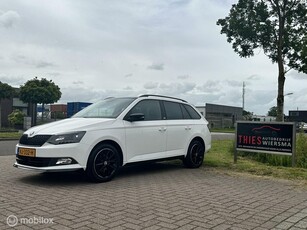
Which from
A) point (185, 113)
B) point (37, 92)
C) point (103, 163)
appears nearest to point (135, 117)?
point (103, 163)

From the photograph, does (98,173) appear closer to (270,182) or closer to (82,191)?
(82,191)

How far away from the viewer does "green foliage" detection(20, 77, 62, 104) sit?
135ft

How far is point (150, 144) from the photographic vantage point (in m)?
7.81

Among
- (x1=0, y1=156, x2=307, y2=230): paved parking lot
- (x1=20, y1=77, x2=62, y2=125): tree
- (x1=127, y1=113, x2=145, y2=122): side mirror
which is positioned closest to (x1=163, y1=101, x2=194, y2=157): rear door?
(x1=0, y1=156, x2=307, y2=230): paved parking lot

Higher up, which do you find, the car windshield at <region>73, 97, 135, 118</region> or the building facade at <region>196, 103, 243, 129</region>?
the building facade at <region>196, 103, 243, 129</region>

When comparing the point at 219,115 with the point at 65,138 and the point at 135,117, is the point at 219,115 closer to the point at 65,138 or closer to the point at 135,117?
the point at 135,117

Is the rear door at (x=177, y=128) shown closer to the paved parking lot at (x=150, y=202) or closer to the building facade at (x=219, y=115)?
the paved parking lot at (x=150, y=202)

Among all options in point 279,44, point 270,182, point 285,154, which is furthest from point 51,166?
point 279,44

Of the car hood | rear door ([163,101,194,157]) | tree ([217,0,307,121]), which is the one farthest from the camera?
tree ([217,0,307,121])

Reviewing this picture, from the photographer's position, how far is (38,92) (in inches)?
1622

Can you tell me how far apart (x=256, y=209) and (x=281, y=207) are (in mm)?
444

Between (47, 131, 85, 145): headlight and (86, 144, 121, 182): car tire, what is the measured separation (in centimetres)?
40

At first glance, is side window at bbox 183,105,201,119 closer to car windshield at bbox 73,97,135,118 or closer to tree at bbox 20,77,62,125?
car windshield at bbox 73,97,135,118

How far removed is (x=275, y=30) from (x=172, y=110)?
13726 millimetres
